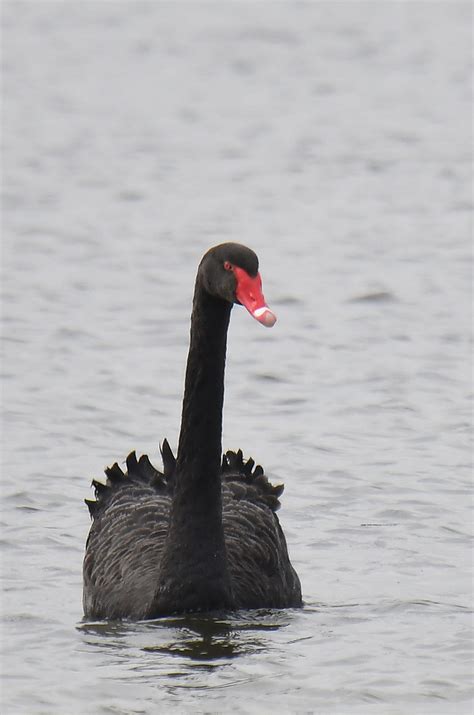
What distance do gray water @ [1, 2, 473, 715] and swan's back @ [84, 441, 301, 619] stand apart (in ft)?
0.41

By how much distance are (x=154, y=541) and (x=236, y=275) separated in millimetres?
1502

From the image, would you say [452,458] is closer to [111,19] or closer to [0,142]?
[0,142]

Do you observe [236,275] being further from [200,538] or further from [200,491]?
[200,538]

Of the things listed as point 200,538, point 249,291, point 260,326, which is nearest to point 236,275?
point 249,291

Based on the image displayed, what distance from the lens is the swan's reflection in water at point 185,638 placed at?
6414mm

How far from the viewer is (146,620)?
6762 mm

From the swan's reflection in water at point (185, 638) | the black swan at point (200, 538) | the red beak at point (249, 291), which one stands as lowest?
the swan's reflection in water at point (185, 638)

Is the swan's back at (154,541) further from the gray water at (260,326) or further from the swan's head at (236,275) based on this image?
the swan's head at (236,275)

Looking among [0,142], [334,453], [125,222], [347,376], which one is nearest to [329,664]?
Result: [334,453]

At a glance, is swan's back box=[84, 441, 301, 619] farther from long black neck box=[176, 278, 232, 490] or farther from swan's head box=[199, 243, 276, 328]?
swan's head box=[199, 243, 276, 328]

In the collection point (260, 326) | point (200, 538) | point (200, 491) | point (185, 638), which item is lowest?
point (185, 638)

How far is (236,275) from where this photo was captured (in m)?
6.30

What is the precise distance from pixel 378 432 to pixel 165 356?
6.12ft

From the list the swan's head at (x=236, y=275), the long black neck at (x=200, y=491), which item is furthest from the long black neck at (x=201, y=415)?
the swan's head at (x=236, y=275)
